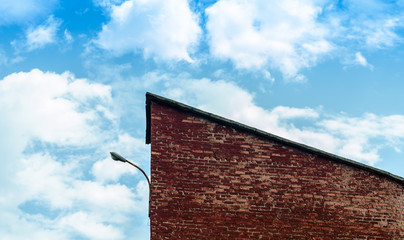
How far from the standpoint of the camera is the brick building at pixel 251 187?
9.96 m

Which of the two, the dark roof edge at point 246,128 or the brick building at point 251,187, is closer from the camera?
the brick building at point 251,187

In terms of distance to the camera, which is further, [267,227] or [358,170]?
[358,170]

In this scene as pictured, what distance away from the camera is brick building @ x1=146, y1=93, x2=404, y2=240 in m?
9.96

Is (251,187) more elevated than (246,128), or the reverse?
(246,128)

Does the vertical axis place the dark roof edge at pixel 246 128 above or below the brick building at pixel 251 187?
above

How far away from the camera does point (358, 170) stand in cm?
1080

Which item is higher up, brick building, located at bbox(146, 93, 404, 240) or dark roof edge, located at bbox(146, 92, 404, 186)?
→ dark roof edge, located at bbox(146, 92, 404, 186)

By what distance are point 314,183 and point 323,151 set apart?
925 millimetres

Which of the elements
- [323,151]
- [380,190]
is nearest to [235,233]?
[323,151]

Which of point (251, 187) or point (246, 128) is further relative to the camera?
point (246, 128)

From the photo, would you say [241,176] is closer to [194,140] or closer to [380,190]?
[194,140]

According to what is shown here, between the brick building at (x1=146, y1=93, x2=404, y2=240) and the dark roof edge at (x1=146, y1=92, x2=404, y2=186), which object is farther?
the dark roof edge at (x1=146, y1=92, x2=404, y2=186)

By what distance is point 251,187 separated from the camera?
10242 mm

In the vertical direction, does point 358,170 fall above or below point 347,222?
above
